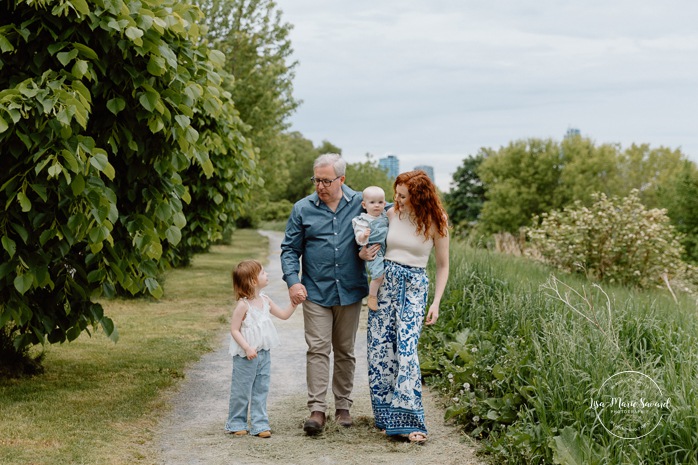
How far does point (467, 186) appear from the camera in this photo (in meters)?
83.9

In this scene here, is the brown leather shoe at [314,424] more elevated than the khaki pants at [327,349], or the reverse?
the khaki pants at [327,349]

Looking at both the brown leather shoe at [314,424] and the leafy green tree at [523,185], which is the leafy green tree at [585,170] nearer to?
the leafy green tree at [523,185]

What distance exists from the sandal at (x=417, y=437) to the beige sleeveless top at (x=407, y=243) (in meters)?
1.23

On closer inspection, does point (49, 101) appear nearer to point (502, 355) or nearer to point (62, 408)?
point (62, 408)

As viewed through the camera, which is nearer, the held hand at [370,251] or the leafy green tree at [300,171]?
the held hand at [370,251]

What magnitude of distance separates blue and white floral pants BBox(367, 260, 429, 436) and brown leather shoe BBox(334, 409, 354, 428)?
0.30 m

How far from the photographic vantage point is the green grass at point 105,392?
5469 mm

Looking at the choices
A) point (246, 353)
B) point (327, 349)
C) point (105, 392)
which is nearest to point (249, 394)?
point (246, 353)

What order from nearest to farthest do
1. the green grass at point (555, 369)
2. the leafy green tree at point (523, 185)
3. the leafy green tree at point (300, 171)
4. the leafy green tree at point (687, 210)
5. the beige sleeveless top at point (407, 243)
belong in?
the green grass at point (555, 369), the beige sleeveless top at point (407, 243), the leafy green tree at point (687, 210), the leafy green tree at point (523, 185), the leafy green tree at point (300, 171)

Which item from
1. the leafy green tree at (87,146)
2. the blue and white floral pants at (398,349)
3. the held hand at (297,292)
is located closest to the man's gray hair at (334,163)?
the blue and white floral pants at (398,349)

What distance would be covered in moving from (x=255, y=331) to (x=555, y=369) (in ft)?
7.29

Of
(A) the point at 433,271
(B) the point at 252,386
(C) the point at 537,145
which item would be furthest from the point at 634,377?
(C) the point at 537,145

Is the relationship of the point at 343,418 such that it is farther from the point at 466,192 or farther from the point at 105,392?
the point at 466,192

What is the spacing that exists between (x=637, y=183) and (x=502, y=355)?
210 ft
